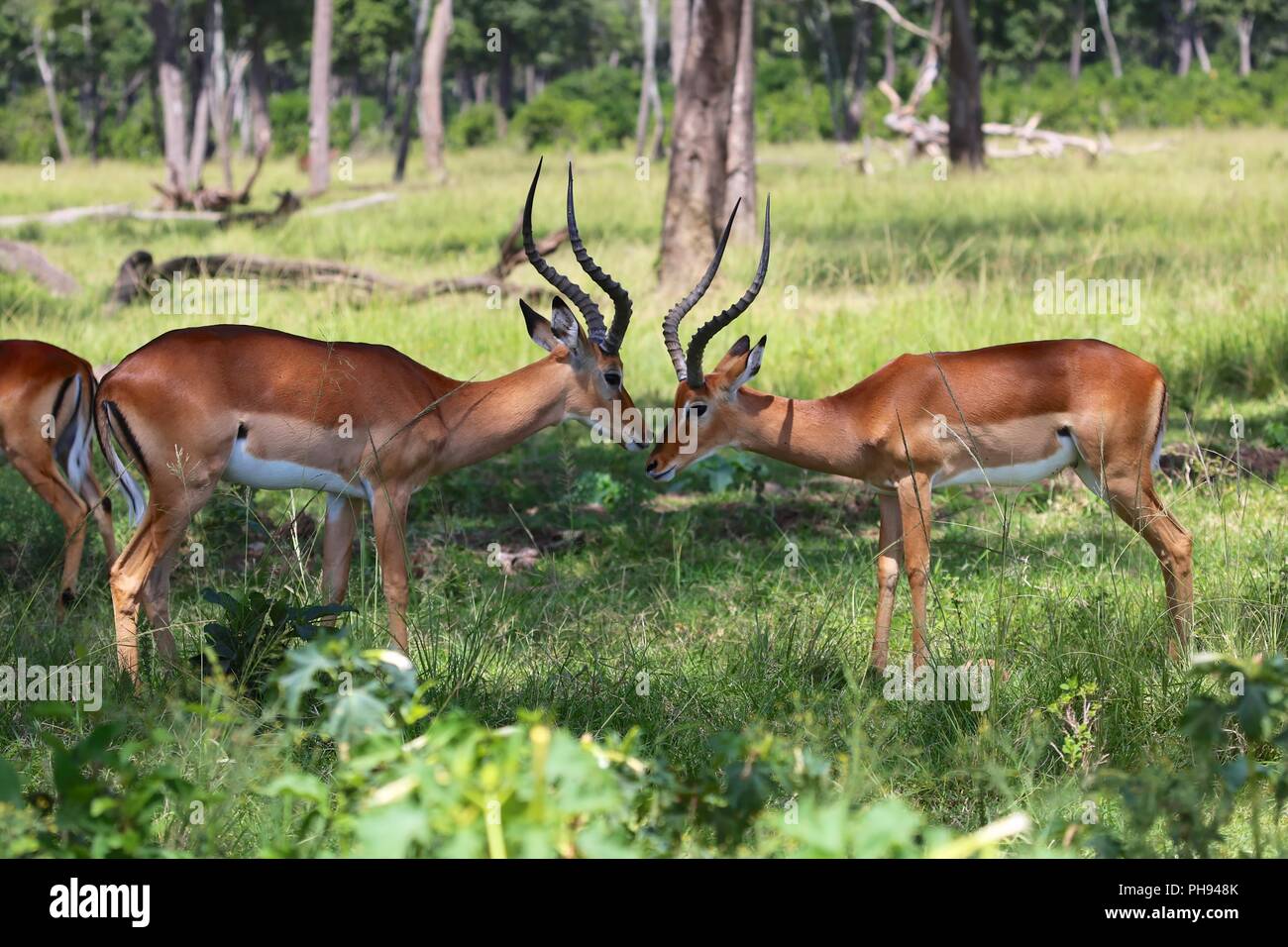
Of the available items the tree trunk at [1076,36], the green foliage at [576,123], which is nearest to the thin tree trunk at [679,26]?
the green foliage at [576,123]

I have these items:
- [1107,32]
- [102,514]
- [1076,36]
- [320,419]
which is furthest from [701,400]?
[1107,32]

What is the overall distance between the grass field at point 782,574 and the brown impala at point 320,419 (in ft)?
0.64

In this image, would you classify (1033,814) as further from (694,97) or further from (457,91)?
(457,91)

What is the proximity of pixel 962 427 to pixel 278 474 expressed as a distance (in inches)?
78.4

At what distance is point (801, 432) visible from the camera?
4.47m

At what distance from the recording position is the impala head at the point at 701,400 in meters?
4.33

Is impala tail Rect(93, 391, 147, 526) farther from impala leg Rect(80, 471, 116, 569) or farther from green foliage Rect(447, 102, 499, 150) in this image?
green foliage Rect(447, 102, 499, 150)

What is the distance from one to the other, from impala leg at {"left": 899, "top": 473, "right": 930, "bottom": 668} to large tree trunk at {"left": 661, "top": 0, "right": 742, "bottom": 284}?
18.6 ft

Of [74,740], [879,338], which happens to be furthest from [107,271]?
[74,740]

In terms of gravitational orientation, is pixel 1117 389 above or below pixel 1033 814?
above

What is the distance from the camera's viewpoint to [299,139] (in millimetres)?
40125

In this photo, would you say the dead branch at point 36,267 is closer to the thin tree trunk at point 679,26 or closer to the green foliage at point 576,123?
the thin tree trunk at point 679,26

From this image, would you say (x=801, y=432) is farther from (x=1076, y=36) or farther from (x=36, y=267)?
(x=1076, y=36)

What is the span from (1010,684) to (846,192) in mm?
12258
